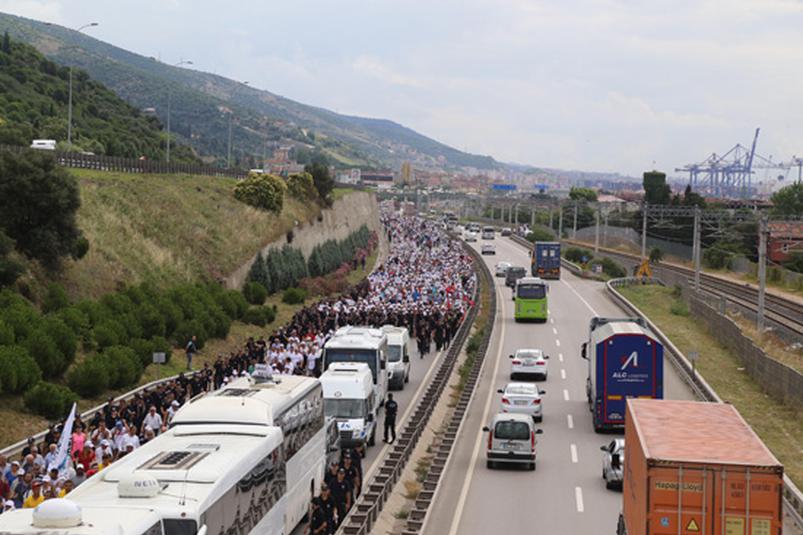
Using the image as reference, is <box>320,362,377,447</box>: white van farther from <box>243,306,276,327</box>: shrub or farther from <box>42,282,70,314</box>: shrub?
<box>243,306,276,327</box>: shrub

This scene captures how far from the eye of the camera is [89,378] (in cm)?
3334

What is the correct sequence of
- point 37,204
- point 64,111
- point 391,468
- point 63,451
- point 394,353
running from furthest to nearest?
point 64,111
point 37,204
point 394,353
point 391,468
point 63,451

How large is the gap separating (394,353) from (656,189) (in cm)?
13822

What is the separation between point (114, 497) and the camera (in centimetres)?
1371

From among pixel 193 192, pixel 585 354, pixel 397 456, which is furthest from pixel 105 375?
pixel 193 192

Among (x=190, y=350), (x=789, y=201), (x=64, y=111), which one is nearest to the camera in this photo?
(x=190, y=350)

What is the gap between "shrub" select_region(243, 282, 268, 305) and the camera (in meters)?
59.6

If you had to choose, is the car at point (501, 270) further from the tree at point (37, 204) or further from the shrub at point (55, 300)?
the shrub at point (55, 300)

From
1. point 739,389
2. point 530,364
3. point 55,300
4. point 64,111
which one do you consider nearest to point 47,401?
point 55,300

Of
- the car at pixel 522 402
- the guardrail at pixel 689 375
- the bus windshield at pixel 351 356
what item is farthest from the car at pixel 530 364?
the bus windshield at pixel 351 356

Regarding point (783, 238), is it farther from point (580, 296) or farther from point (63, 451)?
point (63, 451)

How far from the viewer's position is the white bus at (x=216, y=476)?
1256cm

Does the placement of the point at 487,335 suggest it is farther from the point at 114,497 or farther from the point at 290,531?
the point at 114,497

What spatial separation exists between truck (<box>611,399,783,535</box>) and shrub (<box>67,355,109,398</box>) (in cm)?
2067
